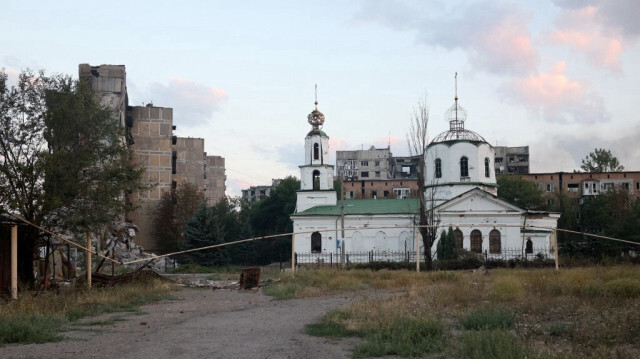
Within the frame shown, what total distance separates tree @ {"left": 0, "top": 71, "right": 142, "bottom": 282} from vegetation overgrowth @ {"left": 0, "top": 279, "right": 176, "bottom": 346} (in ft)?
7.69

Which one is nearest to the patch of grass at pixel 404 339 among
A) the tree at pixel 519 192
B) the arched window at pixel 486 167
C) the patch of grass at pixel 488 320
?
the patch of grass at pixel 488 320

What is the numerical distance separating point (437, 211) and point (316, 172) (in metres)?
9.94

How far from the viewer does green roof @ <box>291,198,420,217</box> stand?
152 feet

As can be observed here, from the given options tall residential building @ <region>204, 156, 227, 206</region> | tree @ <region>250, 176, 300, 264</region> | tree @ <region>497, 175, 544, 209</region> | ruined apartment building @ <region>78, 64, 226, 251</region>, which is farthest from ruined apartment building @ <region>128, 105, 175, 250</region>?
tree @ <region>497, 175, 544, 209</region>

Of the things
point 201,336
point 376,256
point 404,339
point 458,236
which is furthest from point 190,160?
point 404,339

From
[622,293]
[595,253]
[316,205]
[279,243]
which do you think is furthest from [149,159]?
[622,293]

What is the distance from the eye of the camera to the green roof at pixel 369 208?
4644 centimetres

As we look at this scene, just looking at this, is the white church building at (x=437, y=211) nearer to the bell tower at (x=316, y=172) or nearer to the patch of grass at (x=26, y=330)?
the bell tower at (x=316, y=172)

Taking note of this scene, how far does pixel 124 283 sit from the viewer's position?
22.0 meters

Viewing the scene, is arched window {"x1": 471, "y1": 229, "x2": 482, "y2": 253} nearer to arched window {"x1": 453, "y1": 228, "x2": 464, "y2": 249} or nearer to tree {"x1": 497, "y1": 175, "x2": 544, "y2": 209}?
arched window {"x1": 453, "y1": 228, "x2": 464, "y2": 249}

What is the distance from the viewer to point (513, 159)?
99.9m

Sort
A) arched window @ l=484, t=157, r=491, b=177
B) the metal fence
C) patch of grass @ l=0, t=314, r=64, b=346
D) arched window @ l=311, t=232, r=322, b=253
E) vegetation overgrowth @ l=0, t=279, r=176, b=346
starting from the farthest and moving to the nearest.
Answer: arched window @ l=484, t=157, r=491, b=177 < arched window @ l=311, t=232, r=322, b=253 < the metal fence < vegetation overgrowth @ l=0, t=279, r=176, b=346 < patch of grass @ l=0, t=314, r=64, b=346

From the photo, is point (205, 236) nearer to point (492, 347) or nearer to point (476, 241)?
point (476, 241)

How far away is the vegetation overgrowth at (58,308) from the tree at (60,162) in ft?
7.69
